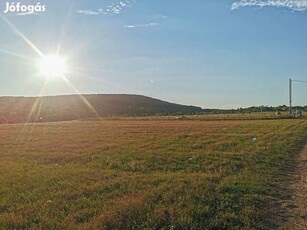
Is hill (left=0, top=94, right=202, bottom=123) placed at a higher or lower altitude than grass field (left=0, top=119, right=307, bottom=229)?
higher

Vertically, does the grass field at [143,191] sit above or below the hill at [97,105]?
below

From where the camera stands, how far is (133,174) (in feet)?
44.5

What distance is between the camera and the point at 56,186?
11.5 m

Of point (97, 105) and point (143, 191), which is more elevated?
point (97, 105)

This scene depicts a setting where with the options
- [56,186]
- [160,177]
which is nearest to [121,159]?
[160,177]

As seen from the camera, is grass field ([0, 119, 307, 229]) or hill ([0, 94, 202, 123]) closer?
grass field ([0, 119, 307, 229])

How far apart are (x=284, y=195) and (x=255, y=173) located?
3151mm

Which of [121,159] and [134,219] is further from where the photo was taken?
[121,159]

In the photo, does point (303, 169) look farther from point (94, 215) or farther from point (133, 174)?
point (94, 215)

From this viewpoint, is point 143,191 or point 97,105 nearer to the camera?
point 143,191

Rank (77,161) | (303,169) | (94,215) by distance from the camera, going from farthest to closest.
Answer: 1. (77,161)
2. (303,169)
3. (94,215)

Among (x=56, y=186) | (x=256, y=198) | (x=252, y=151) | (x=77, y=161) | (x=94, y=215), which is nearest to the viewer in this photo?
(x=94, y=215)

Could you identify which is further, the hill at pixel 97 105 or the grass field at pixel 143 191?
the hill at pixel 97 105

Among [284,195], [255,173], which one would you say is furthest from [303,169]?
[284,195]
